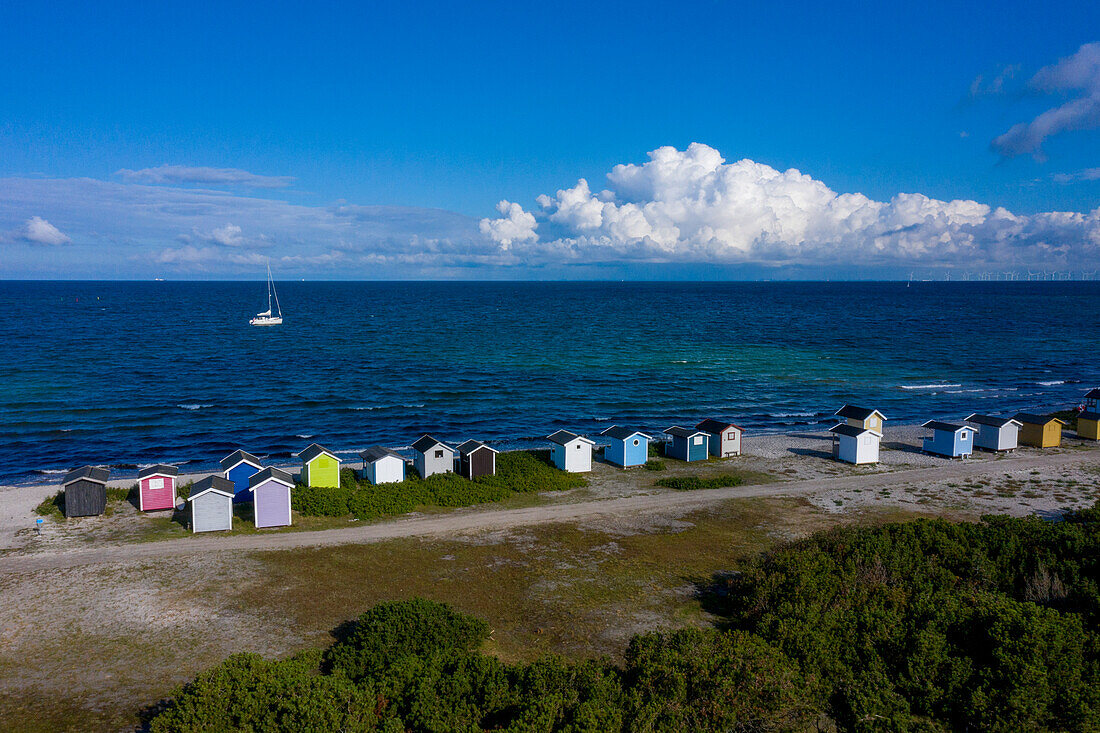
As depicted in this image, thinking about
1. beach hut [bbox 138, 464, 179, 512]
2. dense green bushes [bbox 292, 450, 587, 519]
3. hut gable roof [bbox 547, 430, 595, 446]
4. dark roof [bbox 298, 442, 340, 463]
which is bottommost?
dense green bushes [bbox 292, 450, 587, 519]

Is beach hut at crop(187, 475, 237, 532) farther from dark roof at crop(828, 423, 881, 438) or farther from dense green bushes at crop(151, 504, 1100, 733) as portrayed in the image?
dark roof at crop(828, 423, 881, 438)

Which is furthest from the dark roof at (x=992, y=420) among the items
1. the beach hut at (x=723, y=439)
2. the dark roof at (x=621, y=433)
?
the dark roof at (x=621, y=433)

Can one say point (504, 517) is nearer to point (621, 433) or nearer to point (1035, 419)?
point (621, 433)

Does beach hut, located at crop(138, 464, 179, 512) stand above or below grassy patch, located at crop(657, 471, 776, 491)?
above

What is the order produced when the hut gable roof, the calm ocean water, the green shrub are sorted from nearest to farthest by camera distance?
the green shrub
the hut gable roof
the calm ocean water

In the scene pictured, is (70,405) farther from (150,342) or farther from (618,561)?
(618,561)

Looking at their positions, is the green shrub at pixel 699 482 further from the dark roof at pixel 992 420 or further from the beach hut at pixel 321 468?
the dark roof at pixel 992 420

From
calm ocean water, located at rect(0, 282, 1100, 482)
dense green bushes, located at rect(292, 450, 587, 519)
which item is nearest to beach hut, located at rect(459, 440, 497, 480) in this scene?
dense green bushes, located at rect(292, 450, 587, 519)
